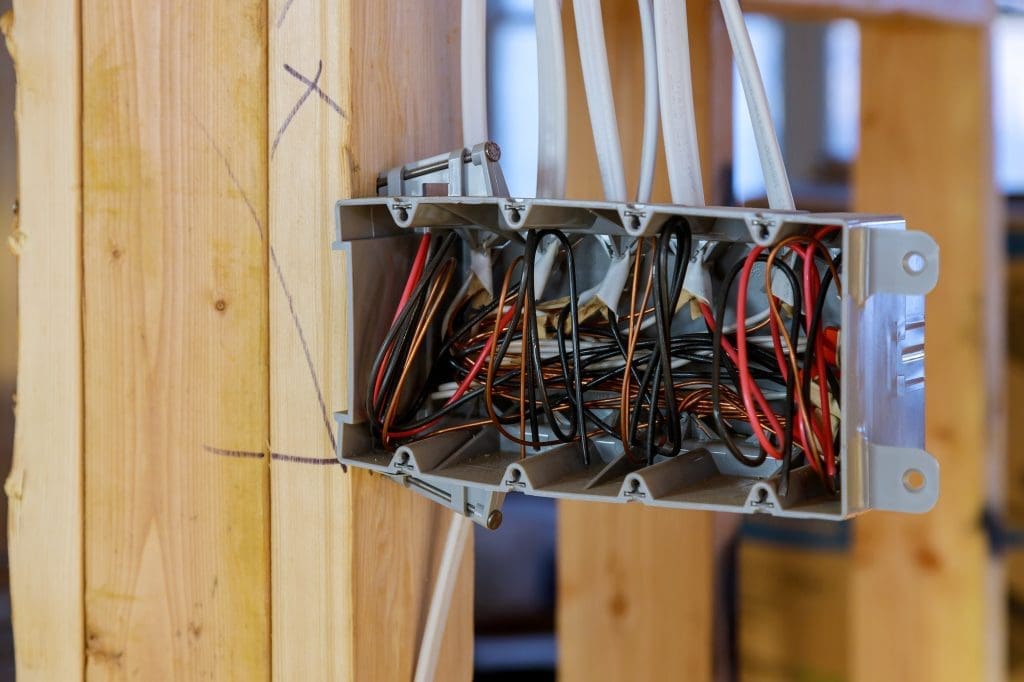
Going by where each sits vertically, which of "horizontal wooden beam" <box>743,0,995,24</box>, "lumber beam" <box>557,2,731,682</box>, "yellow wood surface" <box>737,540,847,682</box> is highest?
"horizontal wooden beam" <box>743,0,995,24</box>

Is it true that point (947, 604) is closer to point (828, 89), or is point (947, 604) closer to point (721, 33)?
point (721, 33)

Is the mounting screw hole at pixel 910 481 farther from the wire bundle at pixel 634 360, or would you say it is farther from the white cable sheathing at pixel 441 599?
the white cable sheathing at pixel 441 599

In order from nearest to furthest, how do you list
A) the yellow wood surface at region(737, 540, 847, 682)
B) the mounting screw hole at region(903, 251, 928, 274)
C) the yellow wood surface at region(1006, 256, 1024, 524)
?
1. the mounting screw hole at region(903, 251, 928, 274)
2. the yellow wood surface at region(1006, 256, 1024, 524)
3. the yellow wood surface at region(737, 540, 847, 682)

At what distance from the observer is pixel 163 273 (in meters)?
0.81

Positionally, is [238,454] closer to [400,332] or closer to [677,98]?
[400,332]

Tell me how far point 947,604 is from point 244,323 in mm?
1234

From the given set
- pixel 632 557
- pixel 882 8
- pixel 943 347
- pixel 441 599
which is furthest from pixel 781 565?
pixel 441 599

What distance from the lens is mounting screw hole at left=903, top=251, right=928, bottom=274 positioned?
588mm

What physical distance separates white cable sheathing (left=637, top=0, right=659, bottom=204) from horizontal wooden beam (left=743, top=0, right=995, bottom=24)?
22.8 inches

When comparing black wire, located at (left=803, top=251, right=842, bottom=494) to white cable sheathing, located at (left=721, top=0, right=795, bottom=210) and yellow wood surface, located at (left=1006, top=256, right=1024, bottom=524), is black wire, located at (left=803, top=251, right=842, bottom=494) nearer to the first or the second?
white cable sheathing, located at (left=721, top=0, right=795, bottom=210)

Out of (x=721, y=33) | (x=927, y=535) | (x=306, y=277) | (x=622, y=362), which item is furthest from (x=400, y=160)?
(x=927, y=535)

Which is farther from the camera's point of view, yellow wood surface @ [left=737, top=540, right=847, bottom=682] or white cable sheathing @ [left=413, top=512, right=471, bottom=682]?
yellow wood surface @ [left=737, top=540, right=847, bottom=682]

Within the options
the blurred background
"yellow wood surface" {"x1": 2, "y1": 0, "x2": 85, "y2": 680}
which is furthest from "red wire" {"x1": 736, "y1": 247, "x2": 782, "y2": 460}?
the blurred background

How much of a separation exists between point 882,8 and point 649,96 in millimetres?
863
